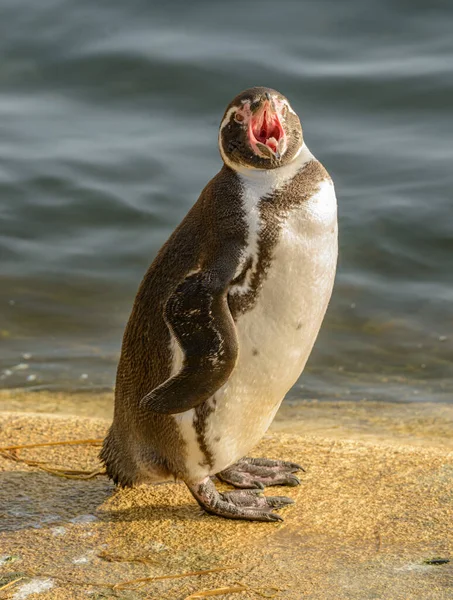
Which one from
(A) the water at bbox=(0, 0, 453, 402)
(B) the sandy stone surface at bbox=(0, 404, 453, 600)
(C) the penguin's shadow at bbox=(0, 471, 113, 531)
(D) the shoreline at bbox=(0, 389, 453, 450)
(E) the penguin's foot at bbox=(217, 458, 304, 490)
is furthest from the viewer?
(A) the water at bbox=(0, 0, 453, 402)

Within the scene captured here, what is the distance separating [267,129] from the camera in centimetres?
335

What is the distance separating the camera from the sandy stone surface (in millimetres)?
3074

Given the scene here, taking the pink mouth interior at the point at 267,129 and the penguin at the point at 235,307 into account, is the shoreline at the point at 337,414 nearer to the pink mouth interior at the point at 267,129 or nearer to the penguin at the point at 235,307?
the penguin at the point at 235,307

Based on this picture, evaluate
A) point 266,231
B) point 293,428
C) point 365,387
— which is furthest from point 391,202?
point 266,231

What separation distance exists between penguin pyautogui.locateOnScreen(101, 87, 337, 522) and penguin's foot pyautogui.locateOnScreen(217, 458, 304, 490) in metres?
0.18

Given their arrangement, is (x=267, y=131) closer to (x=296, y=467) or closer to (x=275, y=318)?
(x=275, y=318)

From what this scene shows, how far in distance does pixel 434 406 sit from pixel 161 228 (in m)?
3.53

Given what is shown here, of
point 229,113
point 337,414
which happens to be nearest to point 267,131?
point 229,113

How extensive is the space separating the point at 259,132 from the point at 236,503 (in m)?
1.24

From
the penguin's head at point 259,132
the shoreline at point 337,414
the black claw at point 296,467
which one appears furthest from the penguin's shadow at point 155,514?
the shoreline at point 337,414

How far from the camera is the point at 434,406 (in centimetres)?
611

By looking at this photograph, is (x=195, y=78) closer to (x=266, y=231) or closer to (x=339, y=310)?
(x=339, y=310)

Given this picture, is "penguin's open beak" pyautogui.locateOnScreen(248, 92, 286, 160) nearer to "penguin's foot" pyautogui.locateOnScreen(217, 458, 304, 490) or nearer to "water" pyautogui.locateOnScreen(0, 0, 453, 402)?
"penguin's foot" pyautogui.locateOnScreen(217, 458, 304, 490)

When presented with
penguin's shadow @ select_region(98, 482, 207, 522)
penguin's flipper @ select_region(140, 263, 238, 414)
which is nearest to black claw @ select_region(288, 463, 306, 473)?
penguin's shadow @ select_region(98, 482, 207, 522)
